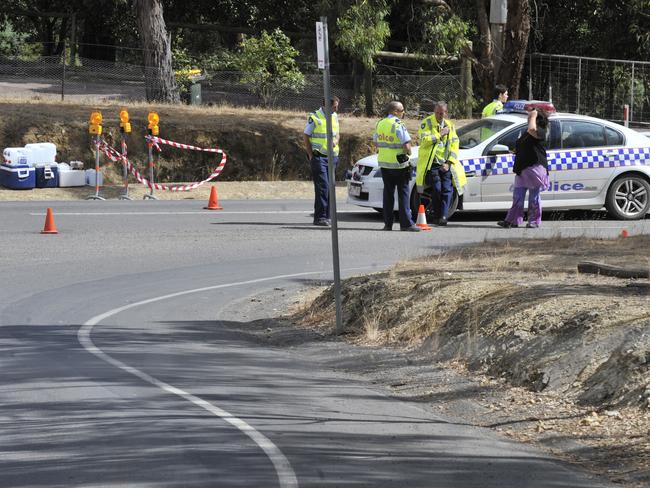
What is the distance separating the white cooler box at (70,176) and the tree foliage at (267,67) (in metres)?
10.2

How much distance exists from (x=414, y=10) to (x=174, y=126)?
989 centimetres

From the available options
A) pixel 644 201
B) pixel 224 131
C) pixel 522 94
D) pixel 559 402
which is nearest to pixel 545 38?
pixel 522 94

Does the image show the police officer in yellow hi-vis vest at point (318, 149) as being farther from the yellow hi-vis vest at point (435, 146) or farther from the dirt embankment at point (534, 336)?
the dirt embankment at point (534, 336)

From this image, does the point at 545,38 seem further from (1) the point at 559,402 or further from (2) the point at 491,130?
(1) the point at 559,402

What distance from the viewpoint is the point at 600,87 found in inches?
1383

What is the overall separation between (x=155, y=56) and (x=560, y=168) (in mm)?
15802

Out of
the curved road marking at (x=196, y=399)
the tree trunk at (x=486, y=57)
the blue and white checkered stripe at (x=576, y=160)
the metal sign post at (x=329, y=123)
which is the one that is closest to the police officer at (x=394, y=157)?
the blue and white checkered stripe at (x=576, y=160)

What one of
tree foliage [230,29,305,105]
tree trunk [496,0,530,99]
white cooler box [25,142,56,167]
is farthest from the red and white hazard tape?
tree foliage [230,29,305,105]

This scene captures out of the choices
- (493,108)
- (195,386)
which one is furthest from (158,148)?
(195,386)

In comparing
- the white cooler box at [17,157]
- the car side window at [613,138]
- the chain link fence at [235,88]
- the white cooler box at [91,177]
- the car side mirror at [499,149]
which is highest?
the chain link fence at [235,88]

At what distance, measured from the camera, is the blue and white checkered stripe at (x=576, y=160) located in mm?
19766

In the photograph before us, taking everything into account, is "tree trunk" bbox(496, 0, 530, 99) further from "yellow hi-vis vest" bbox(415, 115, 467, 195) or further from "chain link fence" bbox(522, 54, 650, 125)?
"yellow hi-vis vest" bbox(415, 115, 467, 195)

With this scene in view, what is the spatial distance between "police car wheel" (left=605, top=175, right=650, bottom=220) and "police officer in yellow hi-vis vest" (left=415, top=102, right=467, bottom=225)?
2.75m

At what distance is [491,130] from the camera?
66.2ft
